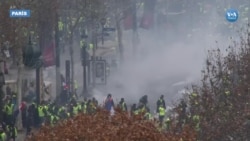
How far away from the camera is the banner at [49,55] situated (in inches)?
1607

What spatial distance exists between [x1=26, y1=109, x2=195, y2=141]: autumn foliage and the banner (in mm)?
24356

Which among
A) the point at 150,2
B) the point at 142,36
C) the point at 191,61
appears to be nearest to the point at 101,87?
the point at 191,61

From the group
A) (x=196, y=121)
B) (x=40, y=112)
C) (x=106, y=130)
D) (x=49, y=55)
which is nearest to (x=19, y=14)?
(x=40, y=112)

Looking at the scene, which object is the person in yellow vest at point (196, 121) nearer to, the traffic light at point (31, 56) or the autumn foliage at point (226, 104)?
the autumn foliage at point (226, 104)

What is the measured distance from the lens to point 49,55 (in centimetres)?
4147

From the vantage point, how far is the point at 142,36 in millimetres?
86312

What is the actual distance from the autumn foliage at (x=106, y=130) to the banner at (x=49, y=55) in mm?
24356

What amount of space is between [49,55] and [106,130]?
87.2 feet

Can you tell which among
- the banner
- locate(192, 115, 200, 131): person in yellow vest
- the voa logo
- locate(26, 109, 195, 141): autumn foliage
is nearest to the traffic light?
the voa logo

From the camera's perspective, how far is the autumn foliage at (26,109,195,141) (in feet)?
49.2

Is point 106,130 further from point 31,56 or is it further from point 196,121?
point 31,56

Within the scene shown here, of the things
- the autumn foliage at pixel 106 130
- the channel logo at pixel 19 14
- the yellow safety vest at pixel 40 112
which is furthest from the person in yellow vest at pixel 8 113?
the autumn foliage at pixel 106 130

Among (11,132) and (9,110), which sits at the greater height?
(9,110)

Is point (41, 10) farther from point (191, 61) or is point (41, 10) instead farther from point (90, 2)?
point (191, 61)
